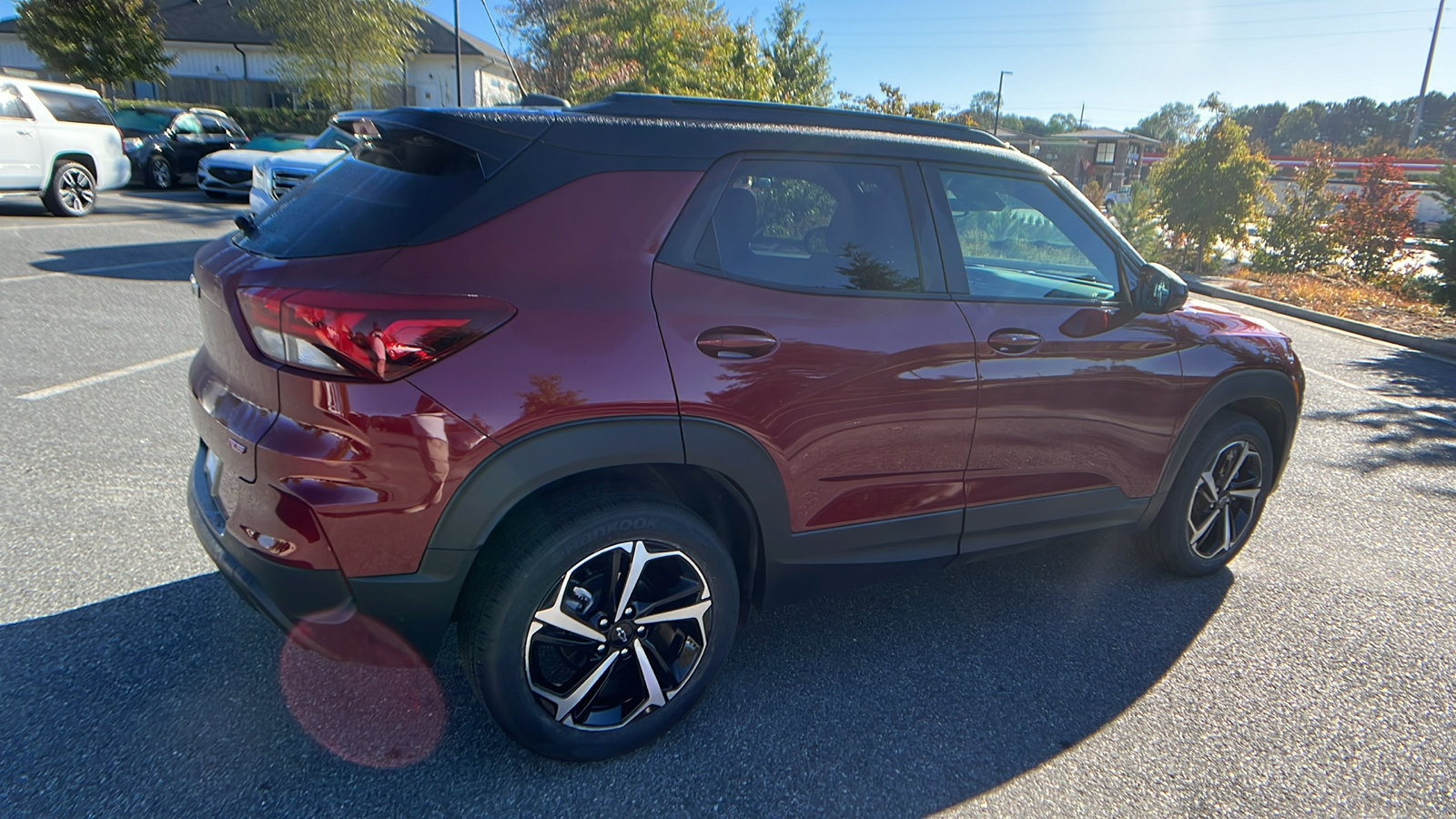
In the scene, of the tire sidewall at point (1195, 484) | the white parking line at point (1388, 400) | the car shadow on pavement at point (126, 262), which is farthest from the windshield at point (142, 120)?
the tire sidewall at point (1195, 484)

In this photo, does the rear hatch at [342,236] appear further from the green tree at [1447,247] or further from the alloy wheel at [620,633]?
the green tree at [1447,247]

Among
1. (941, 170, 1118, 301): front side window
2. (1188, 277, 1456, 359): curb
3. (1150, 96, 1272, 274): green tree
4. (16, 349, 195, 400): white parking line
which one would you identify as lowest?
(16, 349, 195, 400): white parking line

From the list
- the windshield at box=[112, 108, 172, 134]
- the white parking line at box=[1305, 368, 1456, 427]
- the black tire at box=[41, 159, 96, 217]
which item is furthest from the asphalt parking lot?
the windshield at box=[112, 108, 172, 134]

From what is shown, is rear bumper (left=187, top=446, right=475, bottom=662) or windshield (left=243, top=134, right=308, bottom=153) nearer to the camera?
rear bumper (left=187, top=446, right=475, bottom=662)

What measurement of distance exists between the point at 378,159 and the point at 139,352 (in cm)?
491

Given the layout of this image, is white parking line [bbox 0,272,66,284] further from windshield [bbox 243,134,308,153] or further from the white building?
the white building

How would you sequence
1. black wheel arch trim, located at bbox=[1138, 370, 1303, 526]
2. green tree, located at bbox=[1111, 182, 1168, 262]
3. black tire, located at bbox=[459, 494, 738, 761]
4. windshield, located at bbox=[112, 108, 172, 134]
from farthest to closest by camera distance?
1. windshield, located at bbox=[112, 108, 172, 134]
2. green tree, located at bbox=[1111, 182, 1168, 262]
3. black wheel arch trim, located at bbox=[1138, 370, 1303, 526]
4. black tire, located at bbox=[459, 494, 738, 761]

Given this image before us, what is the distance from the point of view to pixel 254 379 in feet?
7.22

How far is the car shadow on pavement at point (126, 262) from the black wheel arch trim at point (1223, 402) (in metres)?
9.41

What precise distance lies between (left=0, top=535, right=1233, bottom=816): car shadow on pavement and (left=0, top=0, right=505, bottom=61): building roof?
38297 millimetres

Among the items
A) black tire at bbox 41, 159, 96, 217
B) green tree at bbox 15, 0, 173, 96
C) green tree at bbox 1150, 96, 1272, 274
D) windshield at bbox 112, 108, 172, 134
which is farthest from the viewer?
green tree at bbox 15, 0, 173, 96

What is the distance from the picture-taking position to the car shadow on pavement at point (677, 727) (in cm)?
235

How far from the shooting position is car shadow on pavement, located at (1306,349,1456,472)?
19.3 ft

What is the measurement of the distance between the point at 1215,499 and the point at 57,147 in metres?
15.1
